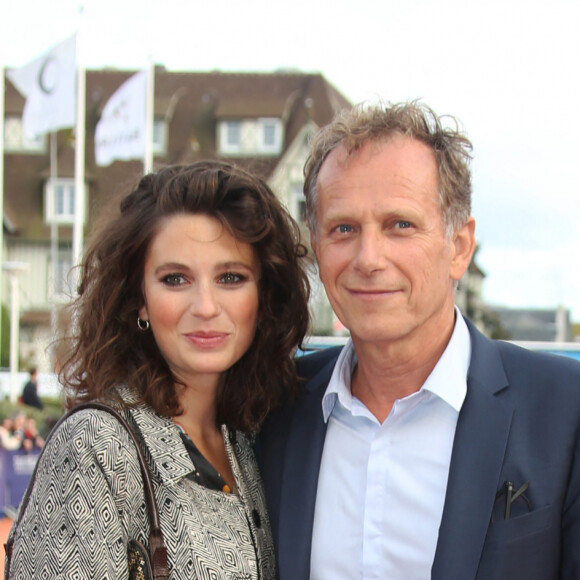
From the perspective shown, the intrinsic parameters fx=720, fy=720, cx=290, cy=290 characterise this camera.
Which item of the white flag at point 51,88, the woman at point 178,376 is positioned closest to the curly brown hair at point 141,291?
the woman at point 178,376

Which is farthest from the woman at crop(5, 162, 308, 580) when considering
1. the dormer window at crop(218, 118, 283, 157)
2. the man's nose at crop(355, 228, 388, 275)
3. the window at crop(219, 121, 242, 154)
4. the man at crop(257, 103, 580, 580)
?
the window at crop(219, 121, 242, 154)

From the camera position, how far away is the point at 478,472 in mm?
2066

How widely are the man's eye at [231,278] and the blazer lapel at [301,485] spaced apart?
51 cm

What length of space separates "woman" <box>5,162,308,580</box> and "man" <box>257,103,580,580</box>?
0.22 m

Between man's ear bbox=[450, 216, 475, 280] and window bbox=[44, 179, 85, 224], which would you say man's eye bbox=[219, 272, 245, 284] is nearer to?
man's ear bbox=[450, 216, 475, 280]

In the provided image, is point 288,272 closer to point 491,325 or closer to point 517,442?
point 517,442

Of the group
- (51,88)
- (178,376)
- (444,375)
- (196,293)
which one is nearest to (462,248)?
(444,375)

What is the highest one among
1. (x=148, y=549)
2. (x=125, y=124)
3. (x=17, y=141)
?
(x=17, y=141)

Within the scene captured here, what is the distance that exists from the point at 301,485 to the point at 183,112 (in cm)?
2766

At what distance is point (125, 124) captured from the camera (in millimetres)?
12367

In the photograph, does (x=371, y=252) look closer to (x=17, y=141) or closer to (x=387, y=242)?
(x=387, y=242)

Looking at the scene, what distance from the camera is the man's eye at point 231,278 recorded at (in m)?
2.51

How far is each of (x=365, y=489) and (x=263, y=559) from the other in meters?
0.42

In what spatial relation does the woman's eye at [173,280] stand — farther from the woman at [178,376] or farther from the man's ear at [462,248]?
the man's ear at [462,248]
